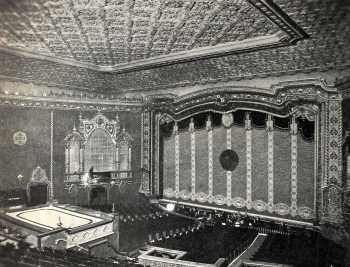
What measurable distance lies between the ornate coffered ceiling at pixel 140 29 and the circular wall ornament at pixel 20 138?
2997mm

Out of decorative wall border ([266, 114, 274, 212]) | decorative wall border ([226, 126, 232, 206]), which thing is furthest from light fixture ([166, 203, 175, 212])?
decorative wall border ([266, 114, 274, 212])

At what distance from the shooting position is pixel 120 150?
12.4 metres

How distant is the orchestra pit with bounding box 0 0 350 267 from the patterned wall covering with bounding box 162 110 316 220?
0.13 ft

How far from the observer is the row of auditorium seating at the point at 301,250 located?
6.92 metres

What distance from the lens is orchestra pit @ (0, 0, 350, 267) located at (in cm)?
579

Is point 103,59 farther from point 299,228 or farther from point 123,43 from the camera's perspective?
point 299,228

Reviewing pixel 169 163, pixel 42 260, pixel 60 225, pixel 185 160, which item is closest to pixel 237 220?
pixel 185 160

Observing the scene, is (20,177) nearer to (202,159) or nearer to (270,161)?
(202,159)

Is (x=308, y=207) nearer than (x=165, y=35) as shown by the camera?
No

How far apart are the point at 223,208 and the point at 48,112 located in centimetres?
644

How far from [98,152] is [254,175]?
5549 mm

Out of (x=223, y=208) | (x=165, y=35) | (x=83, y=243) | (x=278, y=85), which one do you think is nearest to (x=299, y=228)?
(x=223, y=208)

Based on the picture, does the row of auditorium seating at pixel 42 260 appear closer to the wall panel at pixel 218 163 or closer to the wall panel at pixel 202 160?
the wall panel at pixel 218 163

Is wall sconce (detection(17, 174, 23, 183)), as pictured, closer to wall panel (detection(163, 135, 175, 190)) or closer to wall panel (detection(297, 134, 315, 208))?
wall panel (detection(163, 135, 175, 190))
